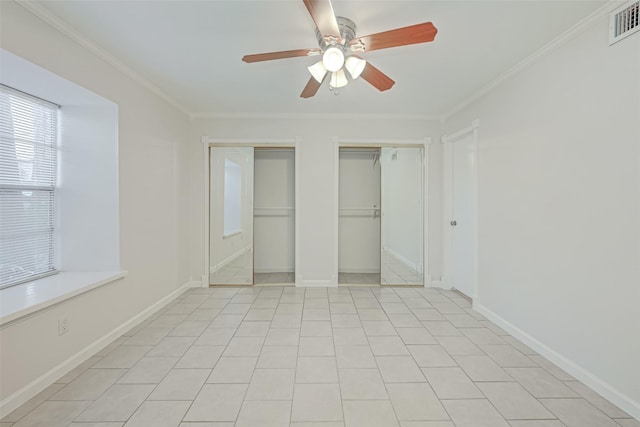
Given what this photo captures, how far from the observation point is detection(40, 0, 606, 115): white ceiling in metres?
1.97

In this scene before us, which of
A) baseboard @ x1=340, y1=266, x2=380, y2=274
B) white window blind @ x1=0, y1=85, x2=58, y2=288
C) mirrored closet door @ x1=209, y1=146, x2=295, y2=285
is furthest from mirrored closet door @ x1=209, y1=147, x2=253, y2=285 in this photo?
white window blind @ x1=0, y1=85, x2=58, y2=288

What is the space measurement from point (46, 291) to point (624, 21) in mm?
4200

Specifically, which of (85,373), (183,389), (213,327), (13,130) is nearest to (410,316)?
(213,327)

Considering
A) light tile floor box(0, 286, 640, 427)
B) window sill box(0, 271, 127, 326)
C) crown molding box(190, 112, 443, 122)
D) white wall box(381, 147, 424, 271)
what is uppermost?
crown molding box(190, 112, 443, 122)

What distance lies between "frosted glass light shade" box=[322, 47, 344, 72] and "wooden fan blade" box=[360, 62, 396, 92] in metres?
0.34

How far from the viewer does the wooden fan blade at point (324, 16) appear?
5.01ft

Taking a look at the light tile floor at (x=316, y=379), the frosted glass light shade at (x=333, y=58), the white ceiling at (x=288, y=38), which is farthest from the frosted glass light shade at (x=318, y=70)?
the light tile floor at (x=316, y=379)

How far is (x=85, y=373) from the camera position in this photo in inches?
86.7

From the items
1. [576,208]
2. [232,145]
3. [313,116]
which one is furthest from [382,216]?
[576,208]

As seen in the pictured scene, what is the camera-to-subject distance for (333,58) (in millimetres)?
1864

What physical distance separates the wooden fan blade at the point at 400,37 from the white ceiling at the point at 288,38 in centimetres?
30

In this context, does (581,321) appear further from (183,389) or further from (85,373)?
(85,373)

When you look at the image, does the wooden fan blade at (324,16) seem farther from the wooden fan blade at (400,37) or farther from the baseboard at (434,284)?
the baseboard at (434,284)

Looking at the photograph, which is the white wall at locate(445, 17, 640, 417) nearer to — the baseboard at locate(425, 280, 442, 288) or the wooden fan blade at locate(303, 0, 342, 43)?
the baseboard at locate(425, 280, 442, 288)
